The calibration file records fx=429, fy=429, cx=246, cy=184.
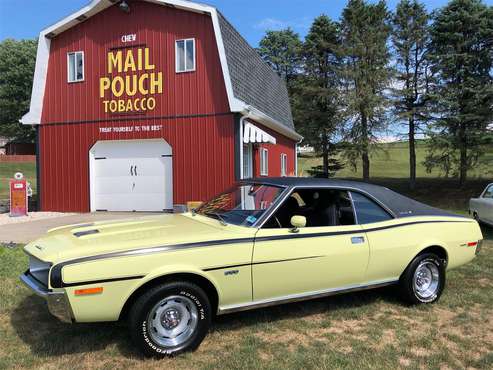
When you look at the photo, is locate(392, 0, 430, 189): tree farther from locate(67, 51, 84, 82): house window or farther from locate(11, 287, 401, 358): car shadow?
locate(11, 287, 401, 358): car shadow

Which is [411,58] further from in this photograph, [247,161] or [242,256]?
[242,256]

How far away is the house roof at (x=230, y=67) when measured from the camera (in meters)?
12.9

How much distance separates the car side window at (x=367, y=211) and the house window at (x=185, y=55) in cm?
1002

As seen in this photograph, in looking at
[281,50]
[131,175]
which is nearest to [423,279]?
[131,175]

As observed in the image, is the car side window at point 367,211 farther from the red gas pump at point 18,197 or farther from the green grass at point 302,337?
the red gas pump at point 18,197

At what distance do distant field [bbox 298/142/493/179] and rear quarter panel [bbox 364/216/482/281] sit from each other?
20.3 metres

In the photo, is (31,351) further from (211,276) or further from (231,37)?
(231,37)

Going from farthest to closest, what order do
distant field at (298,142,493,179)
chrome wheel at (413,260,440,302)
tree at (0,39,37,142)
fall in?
tree at (0,39,37,142)
distant field at (298,142,493,179)
chrome wheel at (413,260,440,302)

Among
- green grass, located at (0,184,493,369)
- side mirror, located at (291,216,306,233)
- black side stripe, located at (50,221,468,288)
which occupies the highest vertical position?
side mirror, located at (291,216,306,233)

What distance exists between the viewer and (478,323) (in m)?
4.48

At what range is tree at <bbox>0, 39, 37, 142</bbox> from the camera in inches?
1953

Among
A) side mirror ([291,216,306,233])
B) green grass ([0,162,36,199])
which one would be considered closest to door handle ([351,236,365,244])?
side mirror ([291,216,306,233])

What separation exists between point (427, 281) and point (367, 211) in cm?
121

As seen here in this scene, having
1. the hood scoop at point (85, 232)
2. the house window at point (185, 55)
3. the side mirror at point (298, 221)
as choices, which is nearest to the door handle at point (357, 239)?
the side mirror at point (298, 221)
